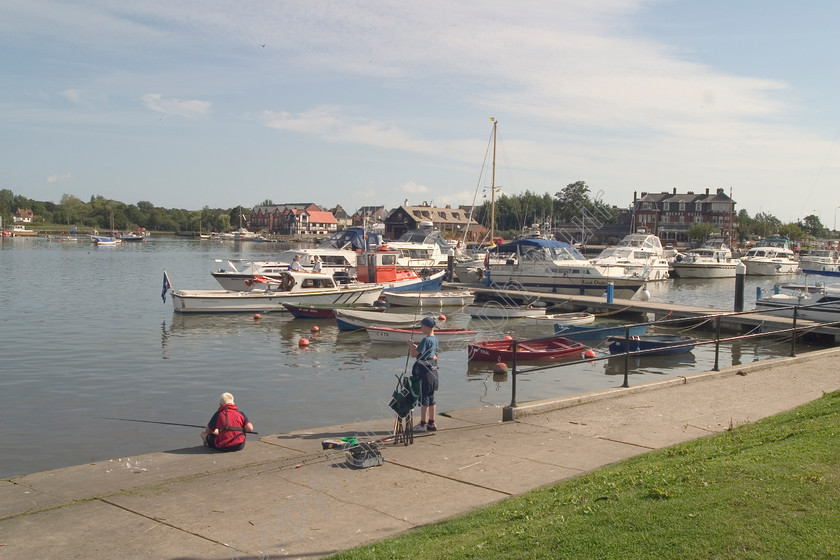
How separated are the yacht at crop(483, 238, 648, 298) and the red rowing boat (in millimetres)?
17506

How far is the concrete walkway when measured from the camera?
6930mm

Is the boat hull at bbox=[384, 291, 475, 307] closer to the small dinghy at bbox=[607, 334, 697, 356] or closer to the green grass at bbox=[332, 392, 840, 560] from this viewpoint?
the small dinghy at bbox=[607, 334, 697, 356]

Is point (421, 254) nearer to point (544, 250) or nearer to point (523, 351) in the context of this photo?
point (544, 250)

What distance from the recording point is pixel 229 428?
10.7m

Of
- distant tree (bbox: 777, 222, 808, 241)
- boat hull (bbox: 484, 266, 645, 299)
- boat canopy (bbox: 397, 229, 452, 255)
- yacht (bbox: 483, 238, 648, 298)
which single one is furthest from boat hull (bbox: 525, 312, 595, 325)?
distant tree (bbox: 777, 222, 808, 241)

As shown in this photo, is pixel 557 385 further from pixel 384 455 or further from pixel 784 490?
pixel 784 490

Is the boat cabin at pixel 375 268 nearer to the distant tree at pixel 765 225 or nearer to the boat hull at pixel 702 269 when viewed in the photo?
the boat hull at pixel 702 269

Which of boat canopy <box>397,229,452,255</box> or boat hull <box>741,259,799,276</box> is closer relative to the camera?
boat canopy <box>397,229,452,255</box>

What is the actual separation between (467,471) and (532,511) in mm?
2306

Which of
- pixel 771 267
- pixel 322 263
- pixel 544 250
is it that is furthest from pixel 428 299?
pixel 771 267

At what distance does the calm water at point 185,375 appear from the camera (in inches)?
598

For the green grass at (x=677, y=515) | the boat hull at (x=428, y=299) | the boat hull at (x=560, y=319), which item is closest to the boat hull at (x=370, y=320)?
the boat hull at (x=560, y=319)

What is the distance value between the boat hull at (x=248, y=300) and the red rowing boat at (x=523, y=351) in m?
Answer: 14.8

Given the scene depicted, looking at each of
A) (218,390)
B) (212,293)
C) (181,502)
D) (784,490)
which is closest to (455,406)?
(218,390)
